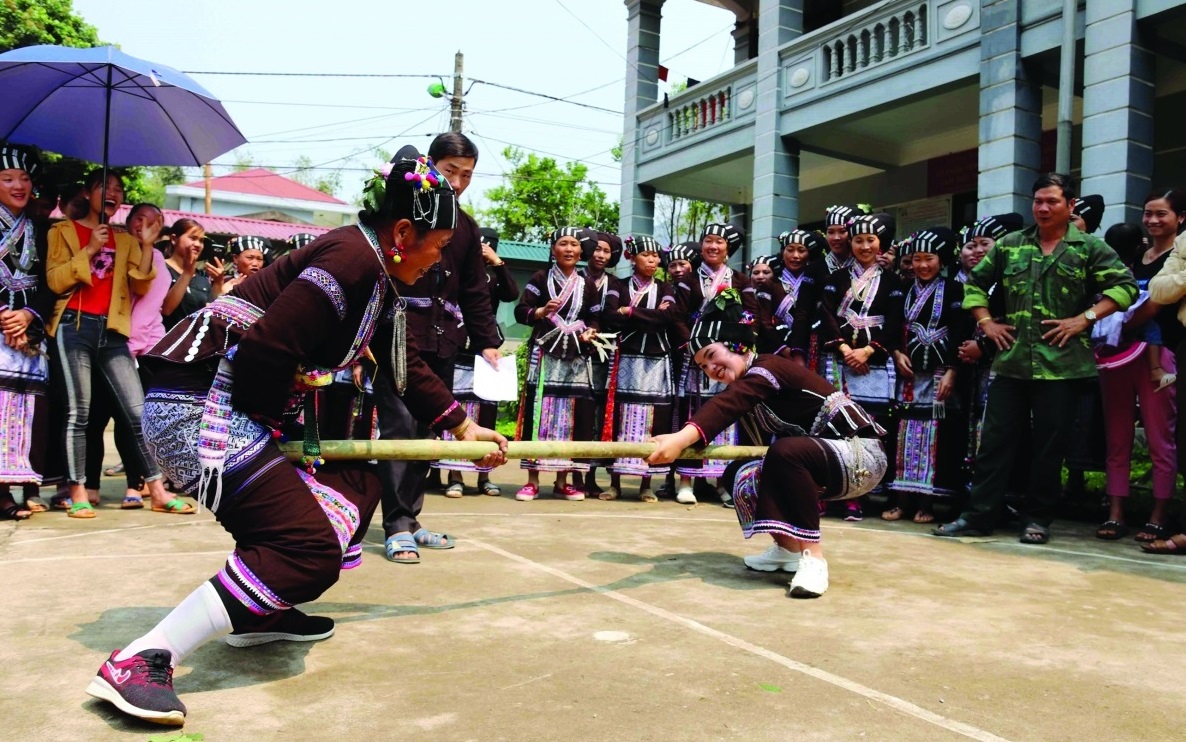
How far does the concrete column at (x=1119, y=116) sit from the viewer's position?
8789 millimetres

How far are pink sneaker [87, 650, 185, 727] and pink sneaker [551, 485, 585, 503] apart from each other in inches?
181

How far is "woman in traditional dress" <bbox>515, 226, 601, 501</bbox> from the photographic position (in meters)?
7.36

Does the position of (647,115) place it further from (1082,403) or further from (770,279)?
(1082,403)

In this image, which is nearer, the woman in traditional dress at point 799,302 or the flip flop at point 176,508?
the flip flop at point 176,508

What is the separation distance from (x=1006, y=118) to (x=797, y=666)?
29.0ft

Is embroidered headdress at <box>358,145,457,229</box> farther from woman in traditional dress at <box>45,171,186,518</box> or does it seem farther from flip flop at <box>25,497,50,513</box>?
flip flop at <box>25,497,50,513</box>

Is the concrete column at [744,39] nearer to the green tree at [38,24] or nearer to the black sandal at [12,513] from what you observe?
the green tree at [38,24]

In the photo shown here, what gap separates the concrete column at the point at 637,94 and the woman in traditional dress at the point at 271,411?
13739 mm

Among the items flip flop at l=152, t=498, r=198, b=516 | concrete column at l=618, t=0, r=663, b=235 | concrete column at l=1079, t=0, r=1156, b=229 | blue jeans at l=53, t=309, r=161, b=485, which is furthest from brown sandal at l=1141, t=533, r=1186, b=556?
concrete column at l=618, t=0, r=663, b=235

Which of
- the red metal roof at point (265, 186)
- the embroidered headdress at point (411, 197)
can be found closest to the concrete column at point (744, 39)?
the embroidered headdress at point (411, 197)

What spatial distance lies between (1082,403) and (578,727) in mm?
5104

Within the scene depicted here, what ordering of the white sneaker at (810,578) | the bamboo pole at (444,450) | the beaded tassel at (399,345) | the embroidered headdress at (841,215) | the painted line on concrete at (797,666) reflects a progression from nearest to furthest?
the painted line on concrete at (797,666) < the bamboo pole at (444,450) < the beaded tassel at (399,345) < the white sneaker at (810,578) < the embroidered headdress at (841,215)

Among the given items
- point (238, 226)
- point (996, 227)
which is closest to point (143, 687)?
point (996, 227)

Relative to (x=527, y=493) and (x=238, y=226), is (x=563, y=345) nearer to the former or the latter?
(x=527, y=493)
